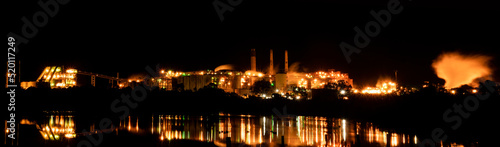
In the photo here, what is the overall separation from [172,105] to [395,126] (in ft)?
102

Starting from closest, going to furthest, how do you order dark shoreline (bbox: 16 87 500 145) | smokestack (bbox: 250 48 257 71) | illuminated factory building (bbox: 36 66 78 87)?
dark shoreline (bbox: 16 87 500 145) < illuminated factory building (bbox: 36 66 78 87) < smokestack (bbox: 250 48 257 71)

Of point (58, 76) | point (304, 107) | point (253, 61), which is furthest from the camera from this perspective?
point (253, 61)

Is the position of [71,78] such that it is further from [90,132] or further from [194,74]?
[90,132]

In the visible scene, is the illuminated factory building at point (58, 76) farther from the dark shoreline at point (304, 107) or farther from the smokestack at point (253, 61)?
the smokestack at point (253, 61)

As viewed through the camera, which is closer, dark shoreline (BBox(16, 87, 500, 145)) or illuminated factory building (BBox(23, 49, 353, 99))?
dark shoreline (BBox(16, 87, 500, 145))

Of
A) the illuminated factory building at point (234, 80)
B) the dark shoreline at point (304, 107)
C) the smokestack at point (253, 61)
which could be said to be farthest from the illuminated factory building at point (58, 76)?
the smokestack at point (253, 61)

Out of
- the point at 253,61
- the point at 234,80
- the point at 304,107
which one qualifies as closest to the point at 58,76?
the point at 234,80

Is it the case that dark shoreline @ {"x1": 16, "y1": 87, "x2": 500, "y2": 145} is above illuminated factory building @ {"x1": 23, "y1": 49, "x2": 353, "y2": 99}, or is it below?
below

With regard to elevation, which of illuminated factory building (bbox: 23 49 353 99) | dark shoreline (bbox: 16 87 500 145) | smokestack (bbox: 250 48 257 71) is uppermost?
smokestack (bbox: 250 48 257 71)

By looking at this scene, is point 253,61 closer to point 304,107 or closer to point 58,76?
point 58,76

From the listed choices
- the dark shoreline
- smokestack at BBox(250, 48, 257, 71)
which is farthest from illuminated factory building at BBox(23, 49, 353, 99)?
the dark shoreline

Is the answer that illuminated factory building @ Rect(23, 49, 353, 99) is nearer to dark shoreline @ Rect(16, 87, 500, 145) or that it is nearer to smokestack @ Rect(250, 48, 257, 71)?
smokestack @ Rect(250, 48, 257, 71)

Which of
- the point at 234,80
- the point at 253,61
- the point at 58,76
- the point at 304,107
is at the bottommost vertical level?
the point at 304,107

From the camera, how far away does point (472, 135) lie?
23172mm
